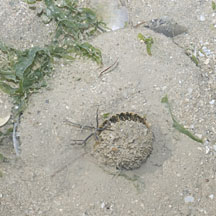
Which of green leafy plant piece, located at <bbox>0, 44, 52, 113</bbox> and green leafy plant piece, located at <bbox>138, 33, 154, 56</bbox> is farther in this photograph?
green leafy plant piece, located at <bbox>138, 33, 154, 56</bbox>

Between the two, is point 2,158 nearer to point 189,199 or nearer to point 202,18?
point 189,199

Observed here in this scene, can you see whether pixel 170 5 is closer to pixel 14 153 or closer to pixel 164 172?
pixel 164 172

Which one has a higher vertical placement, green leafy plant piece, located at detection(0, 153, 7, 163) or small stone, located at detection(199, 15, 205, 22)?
small stone, located at detection(199, 15, 205, 22)

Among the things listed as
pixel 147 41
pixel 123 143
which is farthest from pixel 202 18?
pixel 123 143

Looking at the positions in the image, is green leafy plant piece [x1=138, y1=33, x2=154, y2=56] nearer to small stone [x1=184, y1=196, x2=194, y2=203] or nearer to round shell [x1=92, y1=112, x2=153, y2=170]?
round shell [x1=92, y1=112, x2=153, y2=170]

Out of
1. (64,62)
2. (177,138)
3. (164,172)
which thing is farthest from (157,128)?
(64,62)

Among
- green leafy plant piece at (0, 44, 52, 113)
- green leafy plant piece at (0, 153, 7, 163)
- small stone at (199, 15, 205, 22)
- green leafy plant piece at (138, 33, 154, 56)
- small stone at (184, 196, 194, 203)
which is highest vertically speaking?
small stone at (199, 15, 205, 22)

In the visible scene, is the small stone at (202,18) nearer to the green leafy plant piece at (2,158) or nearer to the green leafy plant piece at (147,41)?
the green leafy plant piece at (147,41)

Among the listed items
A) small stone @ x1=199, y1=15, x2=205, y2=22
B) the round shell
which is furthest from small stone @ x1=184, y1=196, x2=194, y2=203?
small stone @ x1=199, y1=15, x2=205, y2=22

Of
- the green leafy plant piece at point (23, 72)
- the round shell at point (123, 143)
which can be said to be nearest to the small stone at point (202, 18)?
the round shell at point (123, 143)
